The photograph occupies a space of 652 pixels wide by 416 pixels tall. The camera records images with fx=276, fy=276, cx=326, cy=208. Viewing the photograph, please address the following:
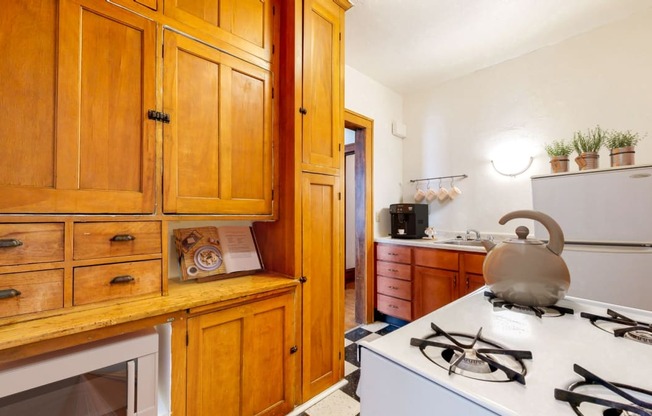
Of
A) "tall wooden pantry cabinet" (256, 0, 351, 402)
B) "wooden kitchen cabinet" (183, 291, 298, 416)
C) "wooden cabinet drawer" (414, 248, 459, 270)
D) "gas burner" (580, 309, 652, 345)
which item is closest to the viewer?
"gas burner" (580, 309, 652, 345)

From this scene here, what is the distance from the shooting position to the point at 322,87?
1.85m

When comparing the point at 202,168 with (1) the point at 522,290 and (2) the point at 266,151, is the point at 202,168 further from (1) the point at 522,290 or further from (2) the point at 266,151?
(1) the point at 522,290

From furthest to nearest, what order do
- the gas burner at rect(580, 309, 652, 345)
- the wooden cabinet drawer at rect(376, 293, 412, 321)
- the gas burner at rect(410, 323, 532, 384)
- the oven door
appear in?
1. the wooden cabinet drawer at rect(376, 293, 412, 321)
2. the oven door
3. the gas burner at rect(580, 309, 652, 345)
4. the gas burner at rect(410, 323, 532, 384)

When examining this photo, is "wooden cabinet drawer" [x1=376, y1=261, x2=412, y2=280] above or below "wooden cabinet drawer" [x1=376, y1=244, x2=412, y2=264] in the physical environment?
below

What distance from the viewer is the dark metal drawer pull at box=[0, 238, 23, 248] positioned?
0.94 meters

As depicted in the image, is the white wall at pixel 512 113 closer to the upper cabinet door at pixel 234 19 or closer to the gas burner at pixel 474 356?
the upper cabinet door at pixel 234 19

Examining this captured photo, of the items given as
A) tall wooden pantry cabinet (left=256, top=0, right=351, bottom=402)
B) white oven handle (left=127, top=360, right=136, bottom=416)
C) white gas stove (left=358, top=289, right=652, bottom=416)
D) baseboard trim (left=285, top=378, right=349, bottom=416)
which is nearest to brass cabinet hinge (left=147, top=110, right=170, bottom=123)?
tall wooden pantry cabinet (left=256, top=0, right=351, bottom=402)

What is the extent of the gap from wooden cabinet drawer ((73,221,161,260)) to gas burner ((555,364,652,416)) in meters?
1.45

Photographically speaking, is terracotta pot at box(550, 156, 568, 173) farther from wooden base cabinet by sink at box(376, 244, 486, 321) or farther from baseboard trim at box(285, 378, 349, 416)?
baseboard trim at box(285, 378, 349, 416)

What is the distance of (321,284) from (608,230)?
5.76 feet

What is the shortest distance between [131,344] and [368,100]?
288 cm

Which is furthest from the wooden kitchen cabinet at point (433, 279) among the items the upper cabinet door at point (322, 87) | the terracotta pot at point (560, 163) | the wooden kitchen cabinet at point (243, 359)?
the wooden kitchen cabinet at point (243, 359)

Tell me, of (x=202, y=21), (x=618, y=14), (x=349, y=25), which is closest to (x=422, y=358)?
(x=202, y=21)

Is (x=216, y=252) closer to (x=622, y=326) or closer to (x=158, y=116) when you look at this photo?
(x=158, y=116)
